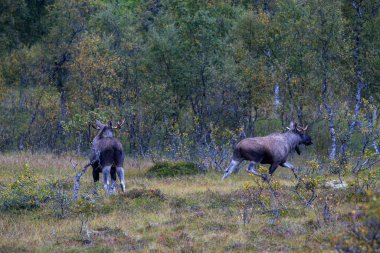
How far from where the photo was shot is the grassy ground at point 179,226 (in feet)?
40.7

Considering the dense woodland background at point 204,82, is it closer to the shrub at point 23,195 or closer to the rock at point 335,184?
the rock at point 335,184

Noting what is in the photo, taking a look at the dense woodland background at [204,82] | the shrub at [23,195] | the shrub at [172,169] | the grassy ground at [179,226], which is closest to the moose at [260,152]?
the grassy ground at [179,226]

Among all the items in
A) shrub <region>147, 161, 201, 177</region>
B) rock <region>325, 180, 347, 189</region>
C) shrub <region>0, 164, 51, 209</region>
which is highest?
shrub <region>0, 164, 51, 209</region>

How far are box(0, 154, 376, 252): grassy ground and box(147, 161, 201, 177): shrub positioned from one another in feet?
10.1

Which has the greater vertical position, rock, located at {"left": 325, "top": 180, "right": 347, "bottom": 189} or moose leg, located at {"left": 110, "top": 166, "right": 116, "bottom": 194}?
moose leg, located at {"left": 110, "top": 166, "right": 116, "bottom": 194}

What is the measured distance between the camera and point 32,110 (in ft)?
116

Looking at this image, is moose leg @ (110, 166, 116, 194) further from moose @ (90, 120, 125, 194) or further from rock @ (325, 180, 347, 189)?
rock @ (325, 180, 347, 189)

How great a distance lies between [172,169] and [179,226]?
8963mm

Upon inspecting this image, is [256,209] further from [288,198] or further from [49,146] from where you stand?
[49,146]

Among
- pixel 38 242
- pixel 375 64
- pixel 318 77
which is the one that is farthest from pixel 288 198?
pixel 375 64

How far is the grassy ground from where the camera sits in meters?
12.4

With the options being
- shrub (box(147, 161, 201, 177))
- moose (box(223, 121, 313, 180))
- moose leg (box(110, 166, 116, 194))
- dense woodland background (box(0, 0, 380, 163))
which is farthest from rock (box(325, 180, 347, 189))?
dense woodland background (box(0, 0, 380, 163))

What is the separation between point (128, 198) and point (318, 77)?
15672mm

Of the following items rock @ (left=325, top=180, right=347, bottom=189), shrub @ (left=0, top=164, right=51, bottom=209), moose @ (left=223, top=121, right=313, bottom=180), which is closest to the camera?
shrub @ (left=0, top=164, right=51, bottom=209)
